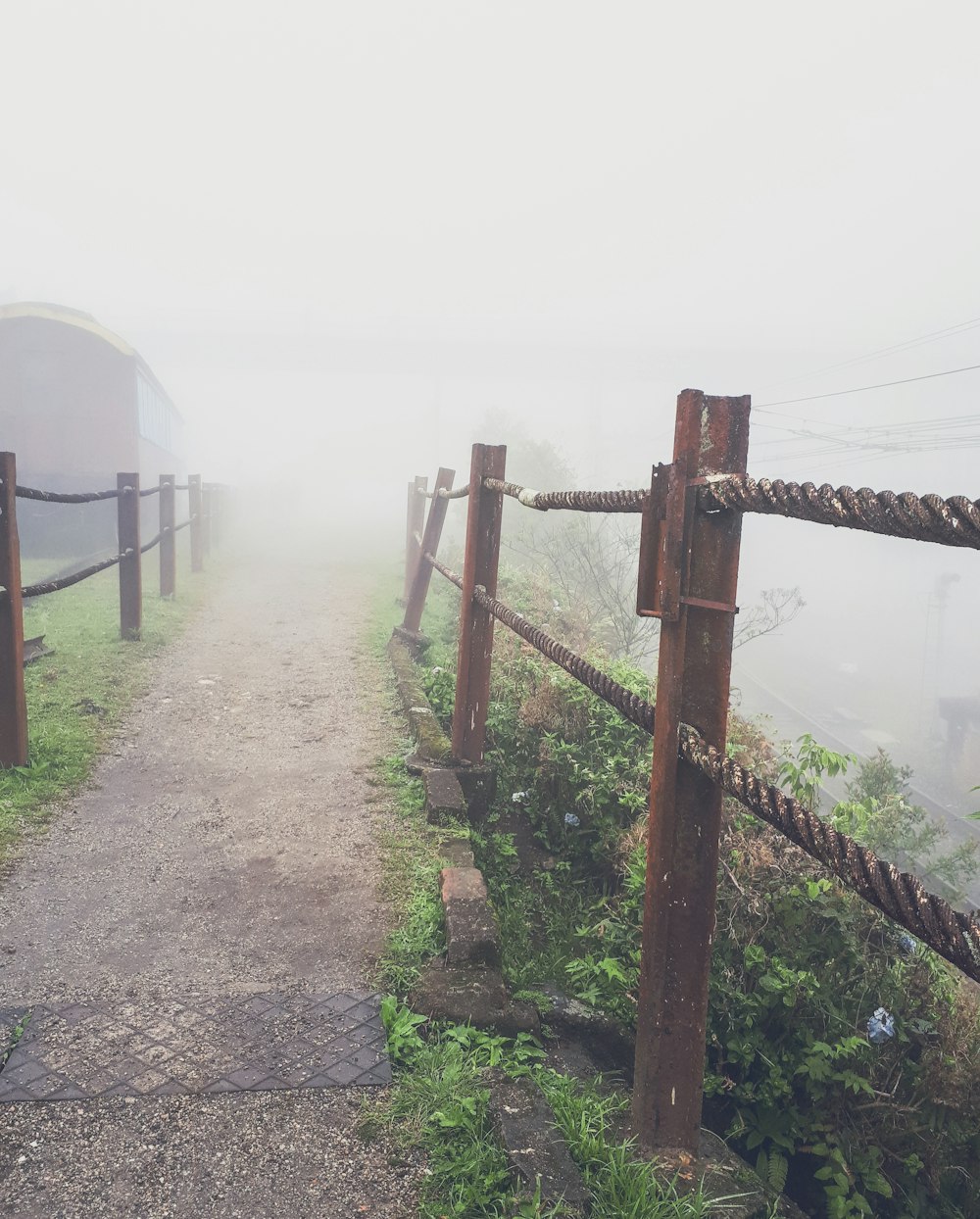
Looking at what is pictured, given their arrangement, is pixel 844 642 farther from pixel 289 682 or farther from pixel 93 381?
pixel 289 682

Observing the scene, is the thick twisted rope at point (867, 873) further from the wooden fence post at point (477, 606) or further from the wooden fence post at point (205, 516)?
the wooden fence post at point (205, 516)

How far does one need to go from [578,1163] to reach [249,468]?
62411 mm

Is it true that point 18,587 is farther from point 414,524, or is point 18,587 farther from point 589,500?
point 414,524

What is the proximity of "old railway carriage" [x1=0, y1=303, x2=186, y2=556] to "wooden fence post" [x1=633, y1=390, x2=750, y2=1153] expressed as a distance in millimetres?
13993

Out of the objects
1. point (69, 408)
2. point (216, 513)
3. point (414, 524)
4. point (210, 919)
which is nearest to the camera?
point (210, 919)

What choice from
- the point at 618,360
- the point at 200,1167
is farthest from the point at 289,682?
the point at 618,360

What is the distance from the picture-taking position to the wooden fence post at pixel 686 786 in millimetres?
1487

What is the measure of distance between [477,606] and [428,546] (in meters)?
2.32

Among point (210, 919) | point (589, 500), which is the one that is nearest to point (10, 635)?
point (210, 919)

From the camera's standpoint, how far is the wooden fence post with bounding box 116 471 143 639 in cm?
641

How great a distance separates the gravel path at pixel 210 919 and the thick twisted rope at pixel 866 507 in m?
1.46

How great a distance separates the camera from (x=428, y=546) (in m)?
5.82

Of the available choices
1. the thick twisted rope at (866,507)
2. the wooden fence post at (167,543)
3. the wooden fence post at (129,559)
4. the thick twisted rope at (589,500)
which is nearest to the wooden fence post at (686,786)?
the thick twisted rope at (866,507)

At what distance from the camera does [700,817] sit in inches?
62.1
